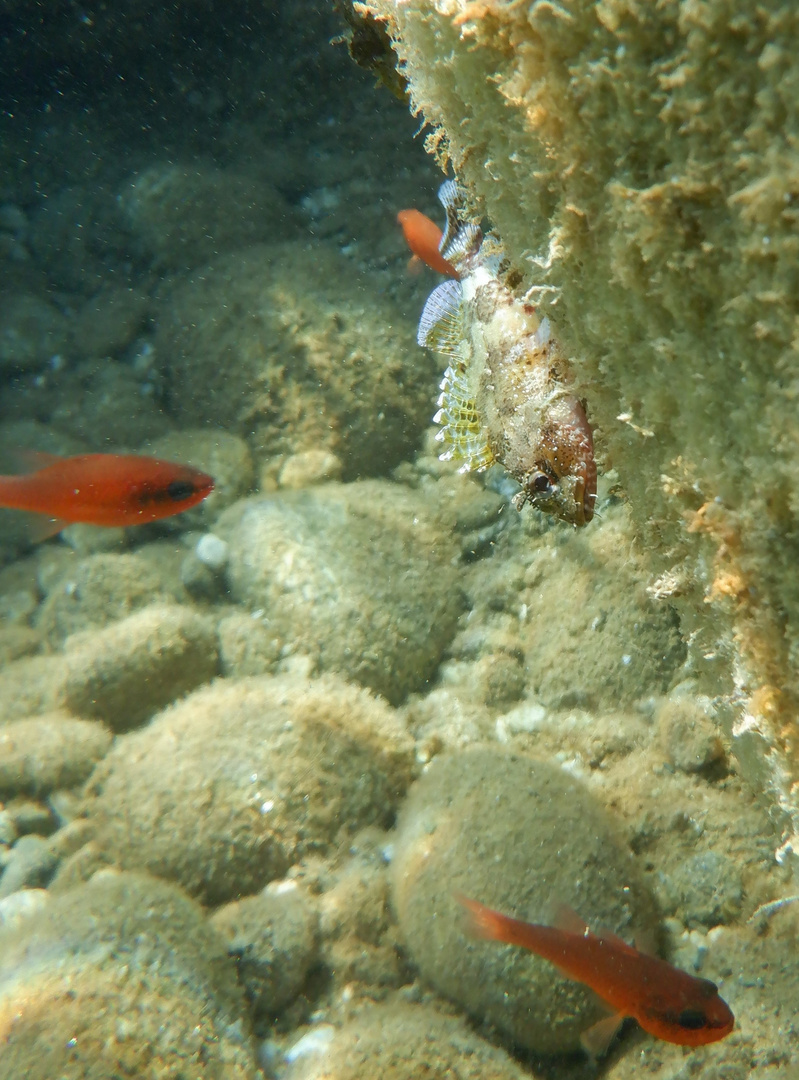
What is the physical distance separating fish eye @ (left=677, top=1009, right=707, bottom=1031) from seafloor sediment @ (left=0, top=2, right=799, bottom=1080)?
45 centimetres

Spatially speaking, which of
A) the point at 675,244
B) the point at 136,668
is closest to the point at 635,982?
the point at 675,244

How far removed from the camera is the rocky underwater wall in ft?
3.26

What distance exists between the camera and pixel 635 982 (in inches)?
82.0

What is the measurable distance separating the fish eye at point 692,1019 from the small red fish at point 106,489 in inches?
127

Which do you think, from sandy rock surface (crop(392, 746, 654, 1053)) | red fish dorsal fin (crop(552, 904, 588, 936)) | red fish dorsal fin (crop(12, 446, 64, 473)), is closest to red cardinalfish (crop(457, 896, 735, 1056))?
red fish dorsal fin (crop(552, 904, 588, 936))

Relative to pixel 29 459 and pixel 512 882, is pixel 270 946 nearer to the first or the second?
pixel 512 882

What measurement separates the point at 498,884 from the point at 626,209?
103 inches

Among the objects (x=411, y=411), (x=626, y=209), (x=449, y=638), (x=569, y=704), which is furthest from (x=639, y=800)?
(x=411, y=411)

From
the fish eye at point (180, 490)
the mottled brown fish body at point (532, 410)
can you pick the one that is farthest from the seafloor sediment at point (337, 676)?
the fish eye at point (180, 490)

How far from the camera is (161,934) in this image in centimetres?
273

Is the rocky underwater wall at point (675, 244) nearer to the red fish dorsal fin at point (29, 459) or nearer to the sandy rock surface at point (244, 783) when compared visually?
the sandy rock surface at point (244, 783)

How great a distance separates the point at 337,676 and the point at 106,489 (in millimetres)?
1746

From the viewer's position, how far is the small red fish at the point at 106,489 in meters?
3.62

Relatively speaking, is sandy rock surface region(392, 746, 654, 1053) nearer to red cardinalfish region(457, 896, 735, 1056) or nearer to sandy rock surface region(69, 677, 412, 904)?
red cardinalfish region(457, 896, 735, 1056)
